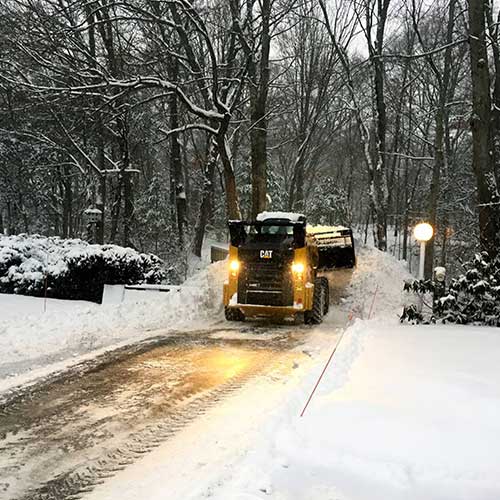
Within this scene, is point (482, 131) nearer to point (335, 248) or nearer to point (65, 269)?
point (335, 248)

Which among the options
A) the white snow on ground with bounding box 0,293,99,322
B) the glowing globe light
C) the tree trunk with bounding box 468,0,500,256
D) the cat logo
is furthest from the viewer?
the tree trunk with bounding box 468,0,500,256

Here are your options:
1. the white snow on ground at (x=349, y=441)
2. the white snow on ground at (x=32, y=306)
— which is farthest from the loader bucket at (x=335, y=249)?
the white snow on ground at (x=349, y=441)

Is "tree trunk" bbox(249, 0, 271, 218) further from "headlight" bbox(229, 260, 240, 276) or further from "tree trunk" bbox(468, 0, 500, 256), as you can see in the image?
"tree trunk" bbox(468, 0, 500, 256)

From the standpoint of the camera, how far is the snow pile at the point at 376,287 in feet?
48.3

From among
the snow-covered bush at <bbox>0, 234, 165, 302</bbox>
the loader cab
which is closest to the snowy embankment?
the snow-covered bush at <bbox>0, 234, 165, 302</bbox>

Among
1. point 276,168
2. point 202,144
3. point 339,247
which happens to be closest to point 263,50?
point 339,247

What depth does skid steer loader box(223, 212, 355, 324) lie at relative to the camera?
12.0 m

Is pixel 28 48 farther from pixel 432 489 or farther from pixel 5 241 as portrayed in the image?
pixel 432 489

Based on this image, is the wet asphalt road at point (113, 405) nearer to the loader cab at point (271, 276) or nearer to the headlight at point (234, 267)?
the loader cab at point (271, 276)

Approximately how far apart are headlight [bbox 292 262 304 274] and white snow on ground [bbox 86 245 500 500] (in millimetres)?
4309

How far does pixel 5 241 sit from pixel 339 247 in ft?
30.8

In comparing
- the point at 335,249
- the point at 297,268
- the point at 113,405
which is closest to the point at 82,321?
the point at 297,268

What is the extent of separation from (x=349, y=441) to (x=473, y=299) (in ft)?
24.3

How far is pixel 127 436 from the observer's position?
218 inches
